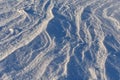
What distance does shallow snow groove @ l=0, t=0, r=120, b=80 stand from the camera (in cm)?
1412

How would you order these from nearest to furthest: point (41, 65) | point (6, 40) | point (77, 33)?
1. point (41, 65)
2. point (6, 40)
3. point (77, 33)

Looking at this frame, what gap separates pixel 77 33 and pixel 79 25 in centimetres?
79

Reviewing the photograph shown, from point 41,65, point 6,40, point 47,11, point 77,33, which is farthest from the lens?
point 47,11

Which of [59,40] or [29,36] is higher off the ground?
[29,36]

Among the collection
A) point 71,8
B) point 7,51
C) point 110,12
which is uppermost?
point 7,51

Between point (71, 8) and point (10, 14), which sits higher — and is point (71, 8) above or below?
below

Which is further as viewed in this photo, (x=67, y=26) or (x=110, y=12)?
(x=110, y=12)

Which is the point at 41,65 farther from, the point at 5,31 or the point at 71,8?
the point at 71,8

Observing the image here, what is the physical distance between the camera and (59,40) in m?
16.0

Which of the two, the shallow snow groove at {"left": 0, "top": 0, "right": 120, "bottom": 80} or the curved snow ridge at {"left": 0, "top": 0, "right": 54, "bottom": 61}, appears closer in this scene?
the shallow snow groove at {"left": 0, "top": 0, "right": 120, "bottom": 80}

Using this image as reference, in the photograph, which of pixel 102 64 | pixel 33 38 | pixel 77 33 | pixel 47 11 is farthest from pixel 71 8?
pixel 102 64

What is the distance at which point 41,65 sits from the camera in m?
14.3

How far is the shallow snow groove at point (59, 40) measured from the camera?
1412 cm

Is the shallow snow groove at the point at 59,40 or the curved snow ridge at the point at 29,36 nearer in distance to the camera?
the shallow snow groove at the point at 59,40
